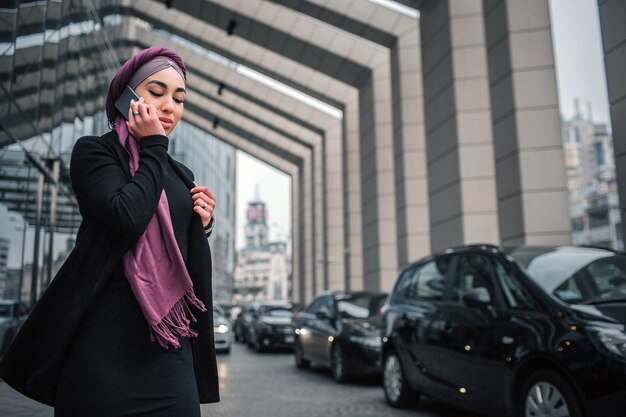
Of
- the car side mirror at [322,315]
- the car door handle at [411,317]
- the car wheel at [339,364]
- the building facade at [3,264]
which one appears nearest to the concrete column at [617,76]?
the car door handle at [411,317]

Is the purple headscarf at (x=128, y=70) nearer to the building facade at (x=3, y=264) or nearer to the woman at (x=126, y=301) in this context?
the woman at (x=126, y=301)

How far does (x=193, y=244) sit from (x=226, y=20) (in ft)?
72.0

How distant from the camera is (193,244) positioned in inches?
73.4

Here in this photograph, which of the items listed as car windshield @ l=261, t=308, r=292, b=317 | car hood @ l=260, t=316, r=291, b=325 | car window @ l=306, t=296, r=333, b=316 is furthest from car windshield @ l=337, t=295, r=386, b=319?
car windshield @ l=261, t=308, r=292, b=317

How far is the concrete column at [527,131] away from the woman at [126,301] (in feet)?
36.8

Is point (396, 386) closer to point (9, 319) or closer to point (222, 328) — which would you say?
point (9, 319)

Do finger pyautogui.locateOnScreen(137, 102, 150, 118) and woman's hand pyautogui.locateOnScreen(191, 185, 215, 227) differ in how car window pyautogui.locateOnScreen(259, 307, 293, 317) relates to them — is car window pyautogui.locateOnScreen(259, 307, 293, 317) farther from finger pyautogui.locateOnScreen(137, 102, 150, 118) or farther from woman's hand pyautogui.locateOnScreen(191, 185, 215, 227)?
finger pyautogui.locateOnScreen(137, 102, 150, 118)

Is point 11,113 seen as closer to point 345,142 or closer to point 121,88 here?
point 121,88

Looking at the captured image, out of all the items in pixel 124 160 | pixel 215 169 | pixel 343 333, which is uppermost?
pixel 215 169

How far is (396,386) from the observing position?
24.6 feet

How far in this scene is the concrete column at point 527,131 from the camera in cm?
1230

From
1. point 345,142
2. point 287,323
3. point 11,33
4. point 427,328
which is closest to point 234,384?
point 427,328

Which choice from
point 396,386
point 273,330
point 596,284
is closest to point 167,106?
point 596,284

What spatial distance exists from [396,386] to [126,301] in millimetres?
6212
